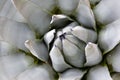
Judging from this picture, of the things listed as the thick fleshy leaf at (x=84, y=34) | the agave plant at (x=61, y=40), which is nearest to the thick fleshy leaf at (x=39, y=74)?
the agave plant at (x=61, y=40)

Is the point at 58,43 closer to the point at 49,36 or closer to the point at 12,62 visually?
the point at 49,36

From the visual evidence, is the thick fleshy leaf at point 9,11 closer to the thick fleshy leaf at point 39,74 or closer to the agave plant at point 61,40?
the agave plant at point 61,40

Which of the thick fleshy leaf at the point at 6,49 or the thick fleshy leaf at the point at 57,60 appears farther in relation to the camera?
the thick fleshy leaf at the point at 6,49

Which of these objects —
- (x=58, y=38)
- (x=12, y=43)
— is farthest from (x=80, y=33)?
(x=12, y=43)

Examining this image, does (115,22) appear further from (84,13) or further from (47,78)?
(47,78)

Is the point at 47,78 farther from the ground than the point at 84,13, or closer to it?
closer to it
